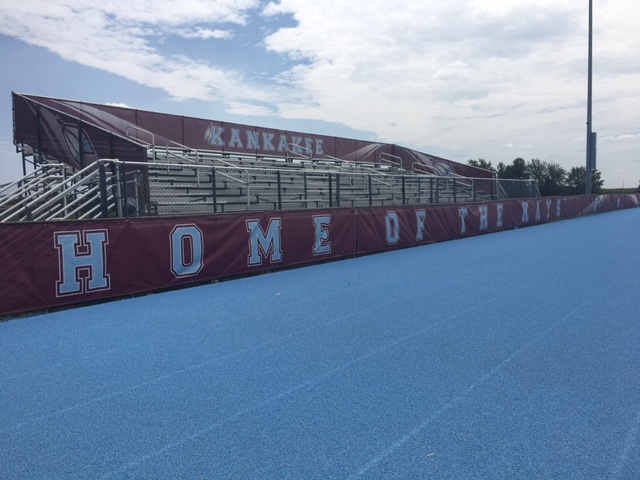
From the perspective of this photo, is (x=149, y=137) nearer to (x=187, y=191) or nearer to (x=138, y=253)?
(x=187, y=191)

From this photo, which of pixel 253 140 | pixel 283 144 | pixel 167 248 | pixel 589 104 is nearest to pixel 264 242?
pixel 167 248

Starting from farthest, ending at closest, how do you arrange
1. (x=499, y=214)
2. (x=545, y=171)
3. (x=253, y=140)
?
(x=545, y=171) → (x=253, y=140) → (x=499, y=214)

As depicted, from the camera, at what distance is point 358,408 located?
13.1 feet

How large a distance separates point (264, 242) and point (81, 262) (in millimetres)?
4134

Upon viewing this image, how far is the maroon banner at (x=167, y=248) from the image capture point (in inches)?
297

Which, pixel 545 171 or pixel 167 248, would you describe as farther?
pixel 545 171

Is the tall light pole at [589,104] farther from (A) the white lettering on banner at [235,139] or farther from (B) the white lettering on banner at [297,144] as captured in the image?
(A) the white lettering on banner at [235,139]

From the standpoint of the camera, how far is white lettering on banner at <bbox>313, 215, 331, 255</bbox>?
12.7m

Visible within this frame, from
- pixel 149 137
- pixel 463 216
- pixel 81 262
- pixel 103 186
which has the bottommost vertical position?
pixel 81 262

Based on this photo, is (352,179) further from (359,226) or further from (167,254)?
(167,254)

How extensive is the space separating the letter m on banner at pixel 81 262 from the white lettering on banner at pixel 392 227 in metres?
8.86

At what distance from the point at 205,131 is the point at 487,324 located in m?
17.2

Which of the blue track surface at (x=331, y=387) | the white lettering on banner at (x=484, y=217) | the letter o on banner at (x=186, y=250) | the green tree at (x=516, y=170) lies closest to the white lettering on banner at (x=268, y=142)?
the white lettering on banner at (x=484, y=217)

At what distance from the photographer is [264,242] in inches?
444
